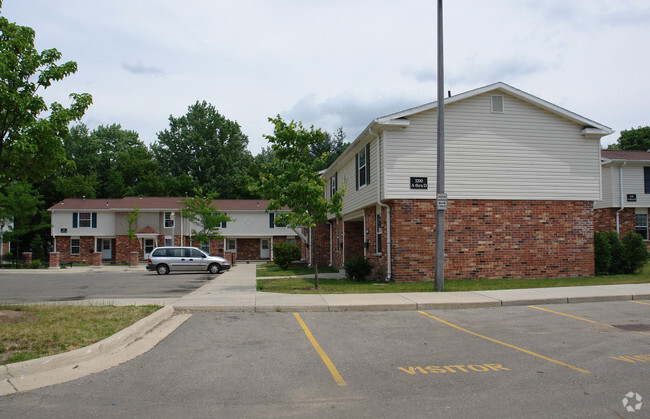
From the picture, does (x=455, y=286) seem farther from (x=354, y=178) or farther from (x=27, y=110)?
(x=27, y=110)

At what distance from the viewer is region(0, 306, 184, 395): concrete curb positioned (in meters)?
5.64

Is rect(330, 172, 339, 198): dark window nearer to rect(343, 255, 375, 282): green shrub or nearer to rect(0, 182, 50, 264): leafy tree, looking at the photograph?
rect(343, 255, 375, 282): green shrub

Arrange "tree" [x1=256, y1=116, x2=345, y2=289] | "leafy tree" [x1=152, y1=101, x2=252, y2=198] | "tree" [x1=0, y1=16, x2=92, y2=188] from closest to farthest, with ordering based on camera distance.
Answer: "tree" [x1=0, y1=16, x2=92, y2=188] < "tree" [x1=256, y1=116, x2=345, y2=289] < "leafy tree" [x1=152, y1=101, x2=252, y2=198]

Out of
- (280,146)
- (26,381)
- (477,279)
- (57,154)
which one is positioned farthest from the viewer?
(477,279)

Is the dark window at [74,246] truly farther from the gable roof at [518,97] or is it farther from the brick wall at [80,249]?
the gable roof at [518,97]

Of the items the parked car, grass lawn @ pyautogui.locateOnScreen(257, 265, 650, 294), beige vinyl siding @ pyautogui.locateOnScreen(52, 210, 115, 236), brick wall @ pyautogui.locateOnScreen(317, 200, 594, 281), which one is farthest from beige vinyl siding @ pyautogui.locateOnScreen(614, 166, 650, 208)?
beige vinyl siding @ pyautogui.locateOnScreen(52, 210, 115, 236)

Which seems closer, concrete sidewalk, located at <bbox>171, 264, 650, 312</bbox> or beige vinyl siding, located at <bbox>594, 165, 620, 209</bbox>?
concrete sidewalk, located at <bbox>171, 264, 650, 312</bbox>

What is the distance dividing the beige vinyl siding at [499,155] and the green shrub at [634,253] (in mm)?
2451

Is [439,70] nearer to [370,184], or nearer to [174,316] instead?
[370,184]

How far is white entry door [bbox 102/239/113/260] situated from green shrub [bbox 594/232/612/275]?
4239cm

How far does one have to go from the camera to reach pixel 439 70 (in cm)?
1423

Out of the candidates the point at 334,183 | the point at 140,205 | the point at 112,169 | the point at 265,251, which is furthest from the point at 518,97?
the point at 112,169

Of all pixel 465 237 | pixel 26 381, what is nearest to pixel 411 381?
pixel 26 381

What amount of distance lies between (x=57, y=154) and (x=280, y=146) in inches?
288
